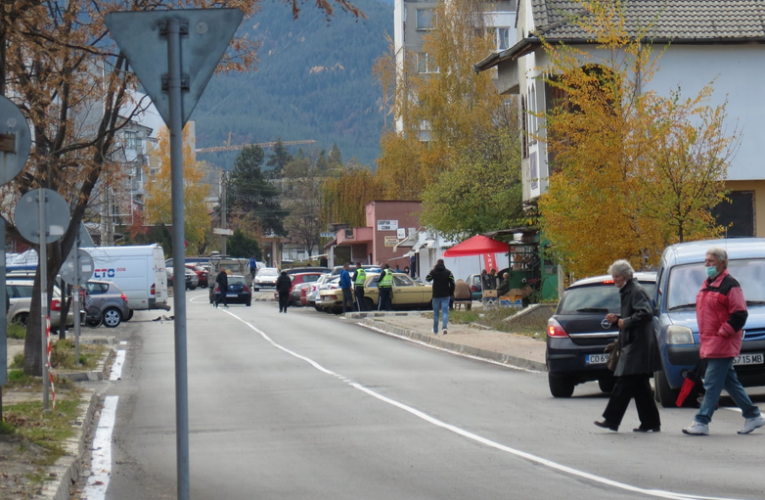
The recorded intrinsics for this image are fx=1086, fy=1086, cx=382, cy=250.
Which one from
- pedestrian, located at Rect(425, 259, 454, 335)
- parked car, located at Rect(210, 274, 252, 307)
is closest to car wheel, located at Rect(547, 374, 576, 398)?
pedestrian, located at Rect(425, 259, 454, 335)

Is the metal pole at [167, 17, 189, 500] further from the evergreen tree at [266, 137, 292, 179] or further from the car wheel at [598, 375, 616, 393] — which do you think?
the evergreen tree at [266, 137, 292, 179]

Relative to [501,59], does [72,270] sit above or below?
below

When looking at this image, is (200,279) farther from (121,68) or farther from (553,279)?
(121,68)

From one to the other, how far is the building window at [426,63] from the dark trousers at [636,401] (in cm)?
4535

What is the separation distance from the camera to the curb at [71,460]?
25.6ft

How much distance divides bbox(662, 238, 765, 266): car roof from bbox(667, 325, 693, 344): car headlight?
135 centimetres

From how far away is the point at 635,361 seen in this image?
1093 centimetres

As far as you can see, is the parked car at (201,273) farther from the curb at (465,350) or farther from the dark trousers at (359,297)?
the curb at (465,350)

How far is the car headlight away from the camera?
12500 millimetres

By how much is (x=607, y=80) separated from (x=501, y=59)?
1032 centimetres

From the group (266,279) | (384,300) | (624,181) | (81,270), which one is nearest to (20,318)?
(81,270)

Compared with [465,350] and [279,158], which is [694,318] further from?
[279,158]

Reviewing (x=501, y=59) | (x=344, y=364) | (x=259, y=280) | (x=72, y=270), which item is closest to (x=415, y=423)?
(x=344, y=364)

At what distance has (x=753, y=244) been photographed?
547 inches
